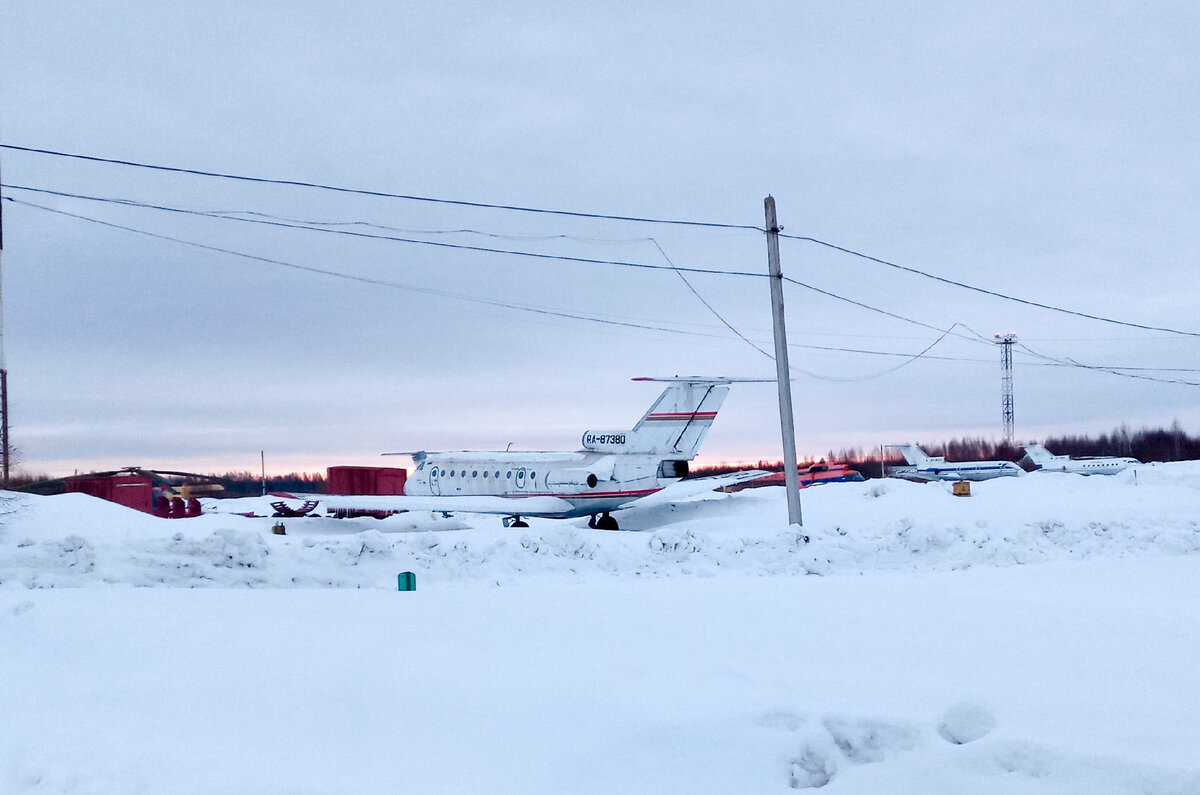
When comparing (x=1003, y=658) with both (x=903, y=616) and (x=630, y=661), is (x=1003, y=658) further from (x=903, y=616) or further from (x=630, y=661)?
(x=630, y=661)

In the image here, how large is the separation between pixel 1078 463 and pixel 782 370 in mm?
49383

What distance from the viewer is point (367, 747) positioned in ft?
19.0

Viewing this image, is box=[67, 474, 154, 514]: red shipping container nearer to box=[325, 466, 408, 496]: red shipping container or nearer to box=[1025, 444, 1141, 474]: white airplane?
box=[325, 466, 408, 496]: red shipping container

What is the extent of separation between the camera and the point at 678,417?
28078mm

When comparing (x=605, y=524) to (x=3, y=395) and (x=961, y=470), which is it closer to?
(x=3, y=395)

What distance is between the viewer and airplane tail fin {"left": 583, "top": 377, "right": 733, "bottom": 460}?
28.0 m

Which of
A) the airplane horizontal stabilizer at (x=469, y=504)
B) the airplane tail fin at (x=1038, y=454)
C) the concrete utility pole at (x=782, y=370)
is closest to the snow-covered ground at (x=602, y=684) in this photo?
the concrete utility pole at (x=782, y=370)

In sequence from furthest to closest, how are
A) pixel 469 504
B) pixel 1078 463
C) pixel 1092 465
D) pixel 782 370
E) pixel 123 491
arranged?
pixel 1078 463, pixel 1092 465, pixel 123 491, pixel 469 504, pixel 782 370

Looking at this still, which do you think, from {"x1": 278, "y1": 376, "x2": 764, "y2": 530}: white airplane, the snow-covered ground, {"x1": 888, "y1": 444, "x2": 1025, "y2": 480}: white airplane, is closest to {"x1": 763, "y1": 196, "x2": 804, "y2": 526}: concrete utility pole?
the snow-covered ground

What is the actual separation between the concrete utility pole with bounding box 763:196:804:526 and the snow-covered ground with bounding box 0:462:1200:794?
18.3ft

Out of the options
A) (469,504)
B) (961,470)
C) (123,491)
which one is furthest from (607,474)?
(961,470)

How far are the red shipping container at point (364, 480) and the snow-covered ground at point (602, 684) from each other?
2008 cm

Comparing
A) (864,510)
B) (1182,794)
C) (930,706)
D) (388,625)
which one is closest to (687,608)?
(388,625)

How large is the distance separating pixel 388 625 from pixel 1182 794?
618 cm
